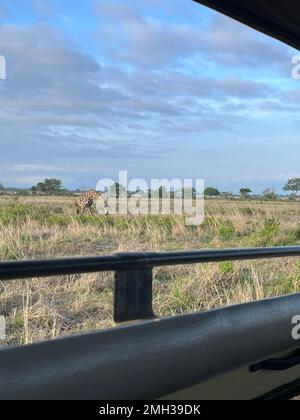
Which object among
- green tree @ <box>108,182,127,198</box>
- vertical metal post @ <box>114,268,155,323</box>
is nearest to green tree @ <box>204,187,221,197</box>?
green tree @ <box>108,182,127,198</box>

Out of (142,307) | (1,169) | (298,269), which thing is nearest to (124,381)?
Answer: (142,307)

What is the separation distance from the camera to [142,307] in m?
2.72

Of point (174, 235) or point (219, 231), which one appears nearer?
point (174, 235)

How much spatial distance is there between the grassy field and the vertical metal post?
0.76 meters

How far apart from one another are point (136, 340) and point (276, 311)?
46.8 inches

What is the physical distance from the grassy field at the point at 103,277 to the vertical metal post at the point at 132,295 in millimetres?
757

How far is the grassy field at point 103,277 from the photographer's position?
12.2 feet

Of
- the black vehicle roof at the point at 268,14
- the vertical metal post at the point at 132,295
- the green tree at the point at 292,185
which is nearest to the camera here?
the vertical metal post at the point at 132,295

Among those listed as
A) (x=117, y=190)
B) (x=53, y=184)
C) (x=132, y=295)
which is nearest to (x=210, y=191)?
(x=117, y=190)

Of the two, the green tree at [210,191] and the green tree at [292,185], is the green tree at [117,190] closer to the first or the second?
the green tree at [210,191]

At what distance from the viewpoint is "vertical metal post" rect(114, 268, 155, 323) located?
104 inches

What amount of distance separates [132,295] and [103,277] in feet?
6.70

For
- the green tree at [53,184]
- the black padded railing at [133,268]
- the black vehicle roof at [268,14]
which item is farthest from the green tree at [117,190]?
the black vehicle roof at [268,14]

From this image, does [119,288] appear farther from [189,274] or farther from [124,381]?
[189,274]
